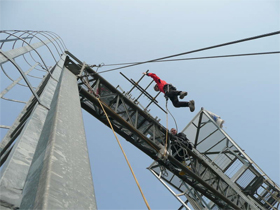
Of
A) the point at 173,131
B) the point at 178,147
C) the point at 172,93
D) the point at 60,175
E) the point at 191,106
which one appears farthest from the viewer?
the point at 173,131

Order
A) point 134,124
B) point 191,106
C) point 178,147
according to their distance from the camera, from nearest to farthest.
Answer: point 191,106 → point 134,124 → point 178,147

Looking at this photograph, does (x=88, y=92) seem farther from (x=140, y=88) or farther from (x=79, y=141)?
(x=79, y=141)

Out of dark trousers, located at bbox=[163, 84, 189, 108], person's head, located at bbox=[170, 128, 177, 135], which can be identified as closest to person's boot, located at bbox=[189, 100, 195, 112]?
dark trousers, located at bbox=[163, 84, 189, 108]

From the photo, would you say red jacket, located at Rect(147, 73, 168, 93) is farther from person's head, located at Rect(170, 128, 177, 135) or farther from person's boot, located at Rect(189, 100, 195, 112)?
person's head, located at Rect(170, 128, 177, 135)

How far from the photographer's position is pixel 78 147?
208 centimetres

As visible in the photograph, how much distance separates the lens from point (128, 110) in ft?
30.0

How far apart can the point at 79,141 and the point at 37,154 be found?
0.37 meters

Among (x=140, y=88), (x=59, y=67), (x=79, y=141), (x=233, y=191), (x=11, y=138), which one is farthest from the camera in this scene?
(x=233, y=191)

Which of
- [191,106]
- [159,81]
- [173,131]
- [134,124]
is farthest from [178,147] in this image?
[159,81]

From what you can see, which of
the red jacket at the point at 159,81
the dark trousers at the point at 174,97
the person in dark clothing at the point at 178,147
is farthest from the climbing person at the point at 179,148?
the red jacket at the point at 159,81

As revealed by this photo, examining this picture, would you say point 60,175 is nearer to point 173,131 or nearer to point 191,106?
point 191,106

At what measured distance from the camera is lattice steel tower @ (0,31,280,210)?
62.4 inches

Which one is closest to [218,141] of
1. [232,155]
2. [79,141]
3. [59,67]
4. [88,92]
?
[232,155]

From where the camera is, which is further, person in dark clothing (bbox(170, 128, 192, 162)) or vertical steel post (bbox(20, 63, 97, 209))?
person in dark clothing (bbox(170, 128, 192, 162))
